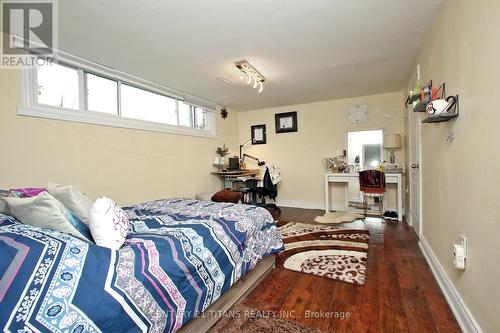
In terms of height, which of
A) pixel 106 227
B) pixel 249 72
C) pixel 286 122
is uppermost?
pixel 249 72

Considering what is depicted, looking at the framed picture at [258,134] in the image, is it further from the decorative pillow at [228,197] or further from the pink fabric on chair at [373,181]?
the pink fabric on chair at [373,181]

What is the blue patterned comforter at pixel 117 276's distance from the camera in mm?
827

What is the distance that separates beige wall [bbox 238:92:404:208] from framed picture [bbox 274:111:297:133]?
93 mm

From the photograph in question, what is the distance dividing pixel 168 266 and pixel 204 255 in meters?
0.27

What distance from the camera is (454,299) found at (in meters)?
1.59

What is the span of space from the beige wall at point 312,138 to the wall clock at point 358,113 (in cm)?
7

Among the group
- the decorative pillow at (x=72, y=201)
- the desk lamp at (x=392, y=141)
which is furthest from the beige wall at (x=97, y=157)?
the desk lamp at (x=392, y=141)

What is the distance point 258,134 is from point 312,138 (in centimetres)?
129

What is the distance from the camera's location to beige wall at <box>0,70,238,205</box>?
7.06 ft

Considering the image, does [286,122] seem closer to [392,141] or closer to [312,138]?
[312,138]

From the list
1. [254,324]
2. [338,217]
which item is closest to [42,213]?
[254,324]

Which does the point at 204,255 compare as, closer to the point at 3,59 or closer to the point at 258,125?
the point at 3,59

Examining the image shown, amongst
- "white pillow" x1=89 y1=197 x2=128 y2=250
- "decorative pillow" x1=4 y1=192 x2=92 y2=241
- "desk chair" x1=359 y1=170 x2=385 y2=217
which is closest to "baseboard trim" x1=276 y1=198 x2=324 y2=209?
"desk chair" x1=359 y1=170 x2=385 y2=217

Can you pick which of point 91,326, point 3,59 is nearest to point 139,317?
point 91,326
